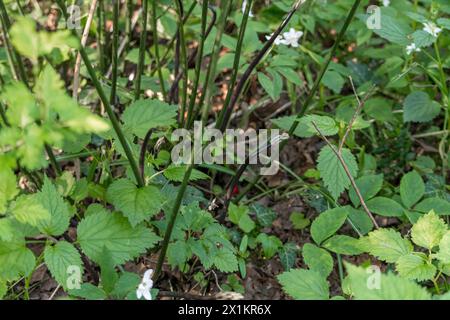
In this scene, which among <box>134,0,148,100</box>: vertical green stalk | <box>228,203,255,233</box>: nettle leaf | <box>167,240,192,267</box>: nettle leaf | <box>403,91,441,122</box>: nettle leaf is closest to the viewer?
<box>167,240,192,267</box>: nettle leaf

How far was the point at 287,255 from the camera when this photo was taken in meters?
2.20

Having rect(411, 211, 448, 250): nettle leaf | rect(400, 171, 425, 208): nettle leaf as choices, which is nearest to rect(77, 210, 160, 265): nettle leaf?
rect(411, 211, 448, 250): nettle leaf

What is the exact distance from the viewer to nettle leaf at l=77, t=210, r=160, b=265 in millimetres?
1770

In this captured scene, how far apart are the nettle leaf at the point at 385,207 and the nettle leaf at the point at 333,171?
0.23 meters

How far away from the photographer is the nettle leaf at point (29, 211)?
→ 1501 millimetres

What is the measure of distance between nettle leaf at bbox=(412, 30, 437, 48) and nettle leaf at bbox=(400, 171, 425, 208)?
47 centimetres

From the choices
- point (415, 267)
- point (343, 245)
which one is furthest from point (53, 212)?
point (415, 267)

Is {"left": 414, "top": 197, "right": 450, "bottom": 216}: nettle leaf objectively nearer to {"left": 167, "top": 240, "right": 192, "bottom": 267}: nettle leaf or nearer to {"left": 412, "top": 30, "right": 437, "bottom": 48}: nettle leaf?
{"left": 412, "top": 30, "right": 437, "bottom": 48}: nettle leaf

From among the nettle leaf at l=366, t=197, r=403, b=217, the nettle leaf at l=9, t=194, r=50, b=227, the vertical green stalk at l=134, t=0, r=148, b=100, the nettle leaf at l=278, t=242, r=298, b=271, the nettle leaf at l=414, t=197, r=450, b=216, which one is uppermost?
the vertical green stalk at l=134, t=0, r=148, b=100

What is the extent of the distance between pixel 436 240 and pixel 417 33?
0.83m

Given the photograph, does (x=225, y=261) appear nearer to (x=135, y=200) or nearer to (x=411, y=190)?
(x=135, y=200)

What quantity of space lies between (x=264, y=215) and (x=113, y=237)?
737 millimetres

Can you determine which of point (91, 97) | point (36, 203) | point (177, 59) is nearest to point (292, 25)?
point (177, 59)
